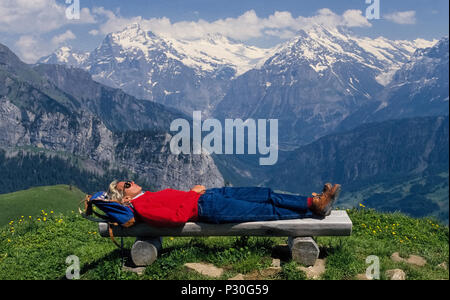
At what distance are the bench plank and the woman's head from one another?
2.88ft

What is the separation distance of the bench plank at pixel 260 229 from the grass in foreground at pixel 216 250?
2.23 ft

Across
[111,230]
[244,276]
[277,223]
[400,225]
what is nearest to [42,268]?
[111,230]

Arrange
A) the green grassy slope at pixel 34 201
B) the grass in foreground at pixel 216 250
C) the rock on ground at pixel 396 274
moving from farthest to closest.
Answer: the green grassy slope at pixel 34 201 < the grass in foreground at pixel 216 250 < the rock on ground at pixel 396 274

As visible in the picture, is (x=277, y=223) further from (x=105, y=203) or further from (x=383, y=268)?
(x=105, y=203)

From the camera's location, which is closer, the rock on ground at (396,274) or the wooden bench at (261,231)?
the rock on ground at (396,274)

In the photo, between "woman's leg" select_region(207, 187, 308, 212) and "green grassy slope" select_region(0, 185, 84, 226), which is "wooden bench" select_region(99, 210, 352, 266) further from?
"green grassy slope" select_region(0, 185, 84, 226)

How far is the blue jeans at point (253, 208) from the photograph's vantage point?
36.7 feet

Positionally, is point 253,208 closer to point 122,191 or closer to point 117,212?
point 117,212

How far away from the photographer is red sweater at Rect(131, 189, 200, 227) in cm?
1124

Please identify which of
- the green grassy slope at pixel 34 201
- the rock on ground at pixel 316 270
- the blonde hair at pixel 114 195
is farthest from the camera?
the green grassy slope at pixel 34 201

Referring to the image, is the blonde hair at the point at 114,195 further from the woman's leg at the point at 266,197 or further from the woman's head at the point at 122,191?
the woman's leg at the point at 266,197

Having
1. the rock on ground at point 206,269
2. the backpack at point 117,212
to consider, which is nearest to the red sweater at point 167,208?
the backpack at point 117,212

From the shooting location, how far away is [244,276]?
10453mm

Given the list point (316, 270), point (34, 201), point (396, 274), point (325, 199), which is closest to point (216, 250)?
point (316, 270)
